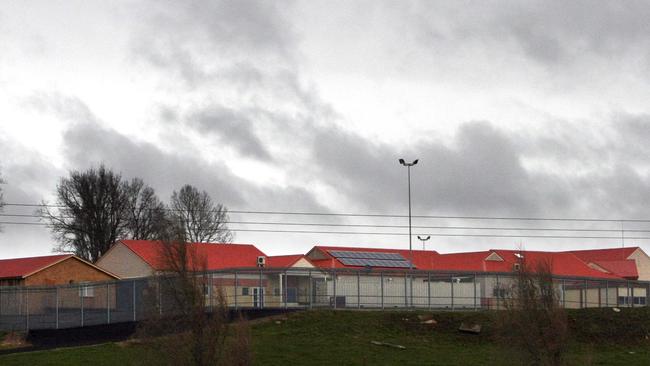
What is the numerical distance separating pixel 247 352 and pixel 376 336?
1896cm

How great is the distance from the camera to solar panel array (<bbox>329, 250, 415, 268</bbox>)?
271ft

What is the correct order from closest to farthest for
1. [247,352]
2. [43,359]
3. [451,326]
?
[247,352]
[43,359]
[451,326]

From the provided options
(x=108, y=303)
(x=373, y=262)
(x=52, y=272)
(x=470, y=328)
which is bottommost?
(x=470, y=328)

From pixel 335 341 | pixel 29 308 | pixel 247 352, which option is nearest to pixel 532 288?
pixel 247 352

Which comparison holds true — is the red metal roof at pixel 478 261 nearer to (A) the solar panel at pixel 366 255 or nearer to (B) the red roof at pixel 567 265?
(B) the red roof at pixel 567 265

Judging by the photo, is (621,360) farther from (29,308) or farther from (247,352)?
(29,308)

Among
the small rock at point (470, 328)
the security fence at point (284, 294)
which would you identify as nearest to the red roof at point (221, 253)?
the security fence at point (284, 294)

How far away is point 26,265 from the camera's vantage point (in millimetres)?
79688

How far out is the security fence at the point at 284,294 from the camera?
5556 cm

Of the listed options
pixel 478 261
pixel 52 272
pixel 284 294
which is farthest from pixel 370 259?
pixel 284 294

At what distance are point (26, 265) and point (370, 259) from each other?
90.3 feet

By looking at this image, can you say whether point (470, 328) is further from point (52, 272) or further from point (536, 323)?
point (52, 272)

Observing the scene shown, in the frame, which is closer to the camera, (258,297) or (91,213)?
(258,297)

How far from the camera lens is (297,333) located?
1961 inches
